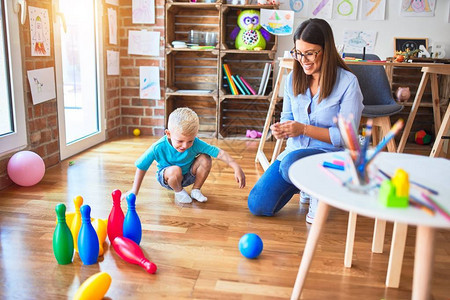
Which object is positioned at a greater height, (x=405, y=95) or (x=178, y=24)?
(x=178, y=24)

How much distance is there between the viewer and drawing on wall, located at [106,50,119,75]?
3.50 metres

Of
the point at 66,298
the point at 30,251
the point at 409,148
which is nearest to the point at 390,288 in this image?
the point at 66,298

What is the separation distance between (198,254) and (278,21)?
245cm

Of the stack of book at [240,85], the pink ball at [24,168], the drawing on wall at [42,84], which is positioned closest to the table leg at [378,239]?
the pink ball at [24,168]

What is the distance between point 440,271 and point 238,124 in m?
2.70

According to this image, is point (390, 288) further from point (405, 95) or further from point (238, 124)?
point (238, 124)

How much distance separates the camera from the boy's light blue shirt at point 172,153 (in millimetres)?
2006

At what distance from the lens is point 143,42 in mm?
3711

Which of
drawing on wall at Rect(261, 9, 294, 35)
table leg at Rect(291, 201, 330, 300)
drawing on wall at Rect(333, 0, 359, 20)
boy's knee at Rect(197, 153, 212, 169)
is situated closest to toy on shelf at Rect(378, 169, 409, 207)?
table leg at Rect(291, 201, 330, 300)

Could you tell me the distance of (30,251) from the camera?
1.55 meters

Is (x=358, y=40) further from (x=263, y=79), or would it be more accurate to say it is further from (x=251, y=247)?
(x=251, y=247)

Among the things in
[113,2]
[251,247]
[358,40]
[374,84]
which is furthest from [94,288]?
[358,40]

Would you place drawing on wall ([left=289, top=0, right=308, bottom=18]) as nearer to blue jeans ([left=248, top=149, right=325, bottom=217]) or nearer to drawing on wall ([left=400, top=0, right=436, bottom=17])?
drawing on wall ([left=400, top=0, right=436, bottom=17])

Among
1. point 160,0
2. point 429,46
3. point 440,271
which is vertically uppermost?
point 160,0
